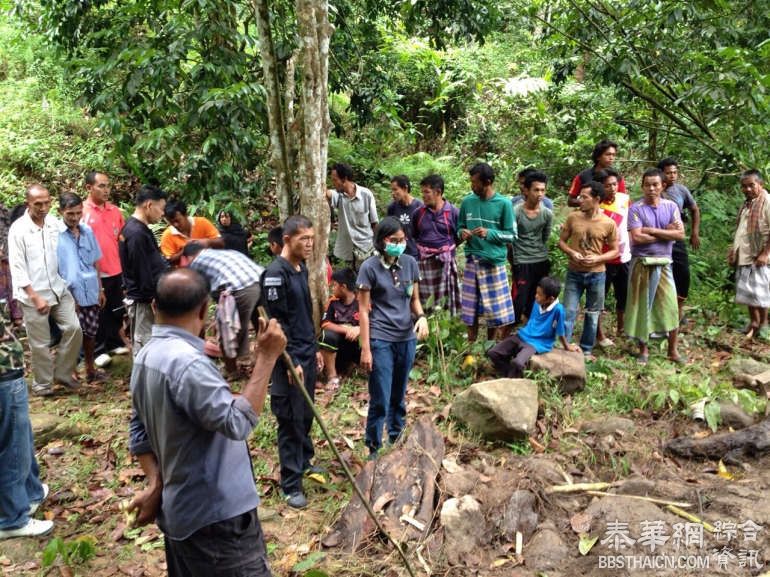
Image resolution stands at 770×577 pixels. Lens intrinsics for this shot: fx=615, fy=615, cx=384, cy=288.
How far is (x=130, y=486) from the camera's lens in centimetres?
475

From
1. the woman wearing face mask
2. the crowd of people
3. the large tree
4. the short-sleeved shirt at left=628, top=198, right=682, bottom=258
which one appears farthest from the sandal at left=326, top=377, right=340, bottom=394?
the large tree

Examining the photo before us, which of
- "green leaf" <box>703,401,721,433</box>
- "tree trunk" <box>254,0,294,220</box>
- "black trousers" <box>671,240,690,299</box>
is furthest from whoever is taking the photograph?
"black trousers" <box>671,240,690,299</box>

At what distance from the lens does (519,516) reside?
4008mm

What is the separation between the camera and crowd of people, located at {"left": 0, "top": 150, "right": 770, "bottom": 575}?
8.00 ft

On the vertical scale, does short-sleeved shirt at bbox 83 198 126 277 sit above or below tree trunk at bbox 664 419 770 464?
above

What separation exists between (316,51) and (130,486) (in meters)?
3.99

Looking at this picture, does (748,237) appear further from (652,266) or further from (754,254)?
(652,266)

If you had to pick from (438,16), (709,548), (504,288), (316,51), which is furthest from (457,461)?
(438,16)

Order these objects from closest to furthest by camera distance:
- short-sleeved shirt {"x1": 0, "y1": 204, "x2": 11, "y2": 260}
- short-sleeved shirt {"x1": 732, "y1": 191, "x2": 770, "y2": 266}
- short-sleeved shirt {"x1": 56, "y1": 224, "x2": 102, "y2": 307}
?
1. short-sleeved shirt {"x1": 56, "y1": 224, "x2": 102, "y2": 307}
2. short-sleeved shirt {"x1": 0, "y1": 204, "x2": 11, "y2": 260}
3. short-sleeved shirt {"x1": 732, "y1": 191, "x2": 770, "y2": 266}

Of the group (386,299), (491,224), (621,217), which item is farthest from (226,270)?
(621,217)

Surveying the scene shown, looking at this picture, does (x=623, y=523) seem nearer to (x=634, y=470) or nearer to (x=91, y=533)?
(x=634, y=470)

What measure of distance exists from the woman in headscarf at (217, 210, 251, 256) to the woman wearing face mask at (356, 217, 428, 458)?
265 centimetres

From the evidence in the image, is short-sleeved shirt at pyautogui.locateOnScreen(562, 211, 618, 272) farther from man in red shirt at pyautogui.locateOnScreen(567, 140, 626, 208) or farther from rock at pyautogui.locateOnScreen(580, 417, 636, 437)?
rock at pyautogui.locateOnScreen(580, 417, 636, 437)

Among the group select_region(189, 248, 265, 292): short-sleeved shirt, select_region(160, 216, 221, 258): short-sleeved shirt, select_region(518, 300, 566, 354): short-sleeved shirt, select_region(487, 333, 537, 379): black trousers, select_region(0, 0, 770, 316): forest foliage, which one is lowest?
select_region(487, 333, 537, 379): black trousers
